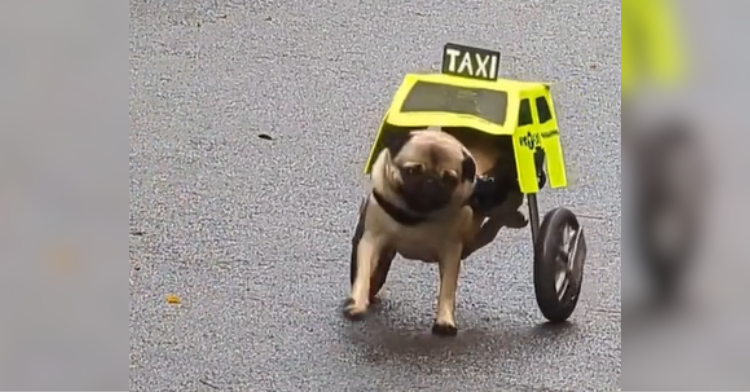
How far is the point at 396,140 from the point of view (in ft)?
2.82

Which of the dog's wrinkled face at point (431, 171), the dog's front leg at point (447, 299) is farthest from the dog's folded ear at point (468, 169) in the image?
the dog's front leg at point (447, 299)

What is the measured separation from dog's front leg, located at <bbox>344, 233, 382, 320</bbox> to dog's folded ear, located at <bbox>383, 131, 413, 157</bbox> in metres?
0.11

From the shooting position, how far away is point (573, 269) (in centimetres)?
91

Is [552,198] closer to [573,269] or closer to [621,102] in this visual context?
[573,269]

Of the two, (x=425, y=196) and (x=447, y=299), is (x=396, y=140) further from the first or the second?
(x=447, y=299)

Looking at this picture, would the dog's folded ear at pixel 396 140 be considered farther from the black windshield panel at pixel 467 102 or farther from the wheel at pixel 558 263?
the wheel at pixel 558 263

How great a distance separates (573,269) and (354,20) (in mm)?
387

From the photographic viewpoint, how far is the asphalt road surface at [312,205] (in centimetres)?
89

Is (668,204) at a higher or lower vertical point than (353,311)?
higher

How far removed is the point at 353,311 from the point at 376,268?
2.3 inches

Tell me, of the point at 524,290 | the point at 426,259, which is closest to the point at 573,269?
the point at 524,290

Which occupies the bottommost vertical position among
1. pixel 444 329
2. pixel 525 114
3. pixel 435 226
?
pixel 444 329

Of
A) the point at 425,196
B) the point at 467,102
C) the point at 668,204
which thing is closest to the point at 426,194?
the point at 425,196

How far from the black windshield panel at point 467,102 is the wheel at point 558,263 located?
15cm
